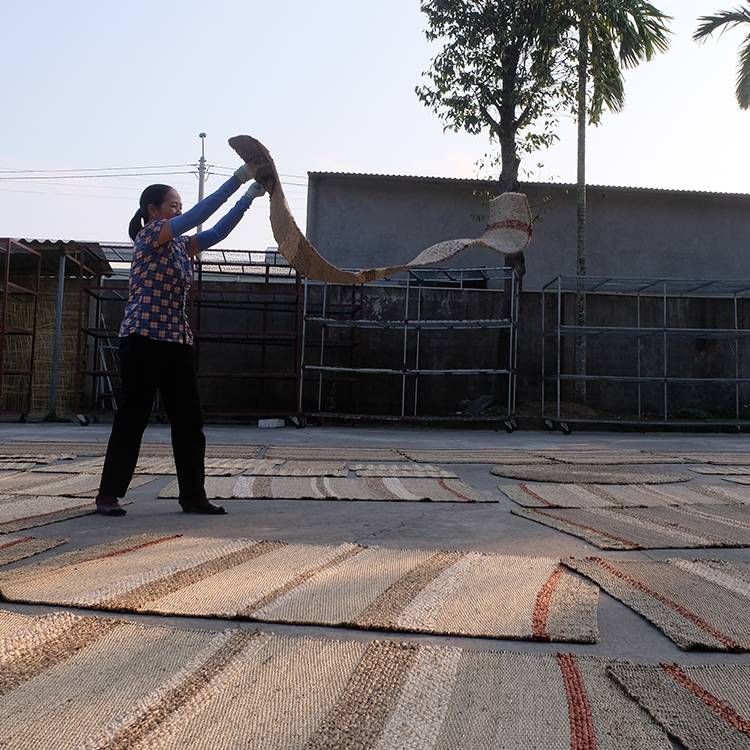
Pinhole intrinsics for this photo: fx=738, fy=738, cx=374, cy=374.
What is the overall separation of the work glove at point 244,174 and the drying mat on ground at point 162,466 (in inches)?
76.1

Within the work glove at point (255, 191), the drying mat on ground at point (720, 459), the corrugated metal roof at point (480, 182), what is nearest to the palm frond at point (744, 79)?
the corrugated metal roof at point (480, 182)

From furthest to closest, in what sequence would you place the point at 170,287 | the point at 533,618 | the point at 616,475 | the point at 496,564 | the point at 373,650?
1. the point at 616,475
2. the point at 170,287
3. the point at 496,564
4. the point at 533,618
5. the point at 373,650

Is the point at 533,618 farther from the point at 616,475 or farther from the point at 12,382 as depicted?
the point at 12,382

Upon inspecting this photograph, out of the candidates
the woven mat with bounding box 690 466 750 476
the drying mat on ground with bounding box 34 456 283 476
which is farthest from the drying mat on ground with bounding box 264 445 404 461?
the woven mat with bounding box 690 466 750 476

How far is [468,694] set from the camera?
1142mm

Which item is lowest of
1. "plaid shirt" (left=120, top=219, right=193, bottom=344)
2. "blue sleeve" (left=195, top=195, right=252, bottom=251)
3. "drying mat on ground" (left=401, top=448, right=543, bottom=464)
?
"drying mat on ground" (left=401, top=448, right=543, bottom=464)

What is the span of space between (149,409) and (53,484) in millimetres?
997

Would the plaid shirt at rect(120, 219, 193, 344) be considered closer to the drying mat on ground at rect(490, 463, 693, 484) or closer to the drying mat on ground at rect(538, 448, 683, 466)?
the drying mat on ground at rect(490, 463, 693, 484)

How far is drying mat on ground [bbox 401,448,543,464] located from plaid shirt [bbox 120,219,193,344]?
2768 mm

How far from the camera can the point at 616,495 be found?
361 centimetres

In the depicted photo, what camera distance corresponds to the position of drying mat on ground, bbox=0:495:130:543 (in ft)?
8.29

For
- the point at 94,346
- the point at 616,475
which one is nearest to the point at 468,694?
the point at 616,475

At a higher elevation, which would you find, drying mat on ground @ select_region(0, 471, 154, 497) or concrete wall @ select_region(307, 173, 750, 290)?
concrete wall @ select_region(307, 173, 750, 290)

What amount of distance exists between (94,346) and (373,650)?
36.6ft
